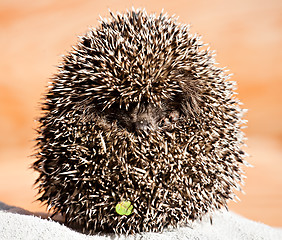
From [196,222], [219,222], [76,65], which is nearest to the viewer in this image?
[76,65]

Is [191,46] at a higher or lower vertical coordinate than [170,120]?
higher

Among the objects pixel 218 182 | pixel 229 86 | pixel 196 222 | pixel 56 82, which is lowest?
pixel 196 222

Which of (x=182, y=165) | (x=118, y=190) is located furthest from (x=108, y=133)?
(x=182, y=165)

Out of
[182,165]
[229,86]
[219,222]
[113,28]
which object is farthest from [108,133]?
[219,222]

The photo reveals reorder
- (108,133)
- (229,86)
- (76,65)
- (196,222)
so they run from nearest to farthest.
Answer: (108,133)
(76,65)
(229,86)
(196,222)

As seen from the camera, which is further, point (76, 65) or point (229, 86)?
point (229, 86)

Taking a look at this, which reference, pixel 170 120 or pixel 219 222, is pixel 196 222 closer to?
pixel 219 222
